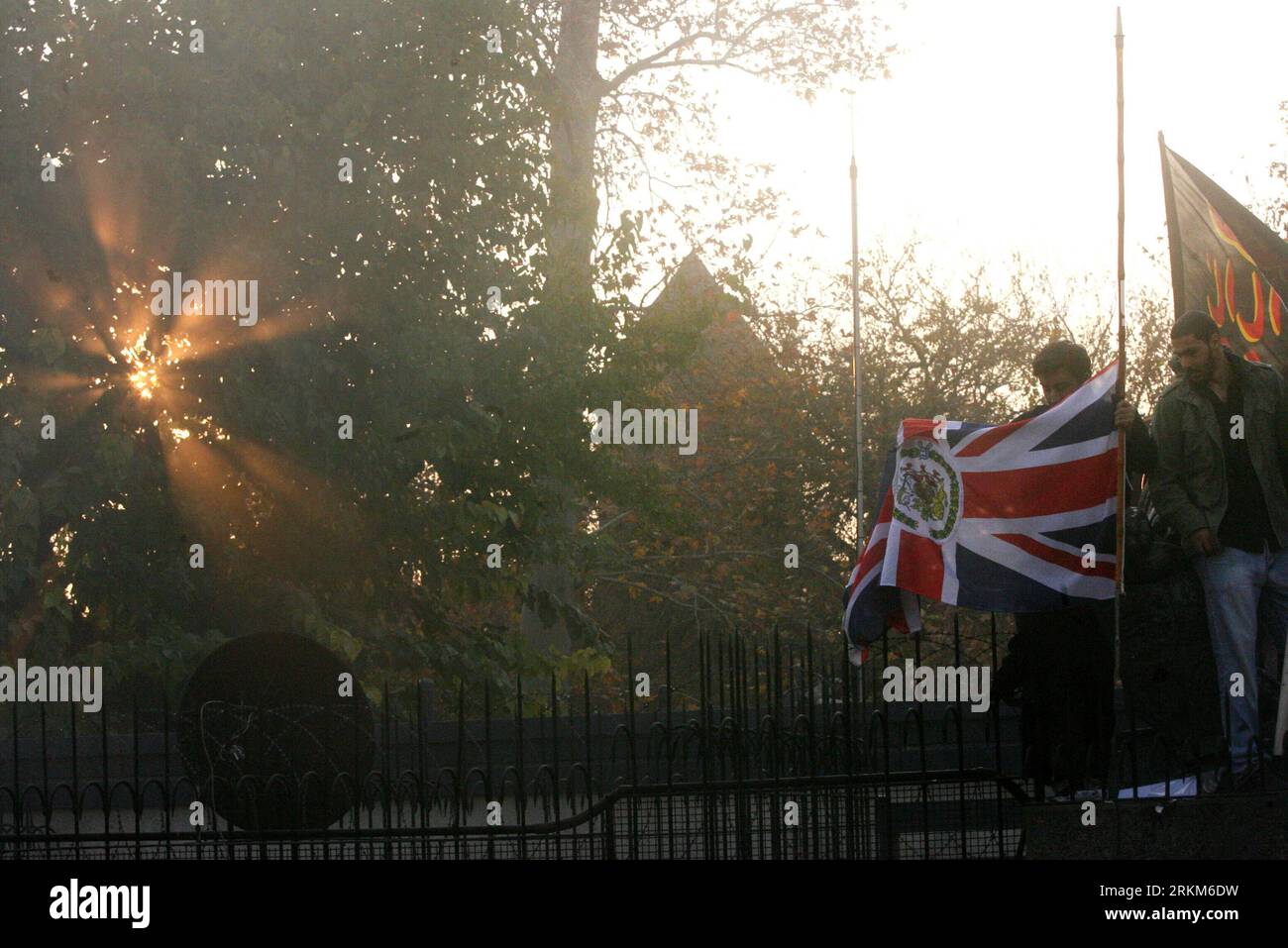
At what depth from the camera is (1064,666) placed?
757cm

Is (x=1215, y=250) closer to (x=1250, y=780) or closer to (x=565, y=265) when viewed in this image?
(x=1250, y=780)

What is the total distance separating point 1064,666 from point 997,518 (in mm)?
705

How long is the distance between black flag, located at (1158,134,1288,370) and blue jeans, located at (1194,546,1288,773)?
1481mm

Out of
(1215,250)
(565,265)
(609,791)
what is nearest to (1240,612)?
(1215,250)

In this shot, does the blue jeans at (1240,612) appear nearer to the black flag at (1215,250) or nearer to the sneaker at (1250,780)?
the sneaker at (1250,780)

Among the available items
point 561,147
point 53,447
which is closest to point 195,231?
point 53,447

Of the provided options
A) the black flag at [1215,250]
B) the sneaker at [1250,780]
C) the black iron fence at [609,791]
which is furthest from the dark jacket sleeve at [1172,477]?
the black flag at [1215,250]

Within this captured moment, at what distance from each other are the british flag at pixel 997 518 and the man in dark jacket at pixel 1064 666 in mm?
Answer: 109

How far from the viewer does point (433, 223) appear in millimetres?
14625

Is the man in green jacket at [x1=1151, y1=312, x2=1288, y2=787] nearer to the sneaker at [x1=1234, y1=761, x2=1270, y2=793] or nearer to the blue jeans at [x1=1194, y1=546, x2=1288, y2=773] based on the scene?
the blue jeans at [x1=1194, y1=546, x2=1288, y2=773]

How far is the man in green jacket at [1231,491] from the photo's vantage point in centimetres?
725
